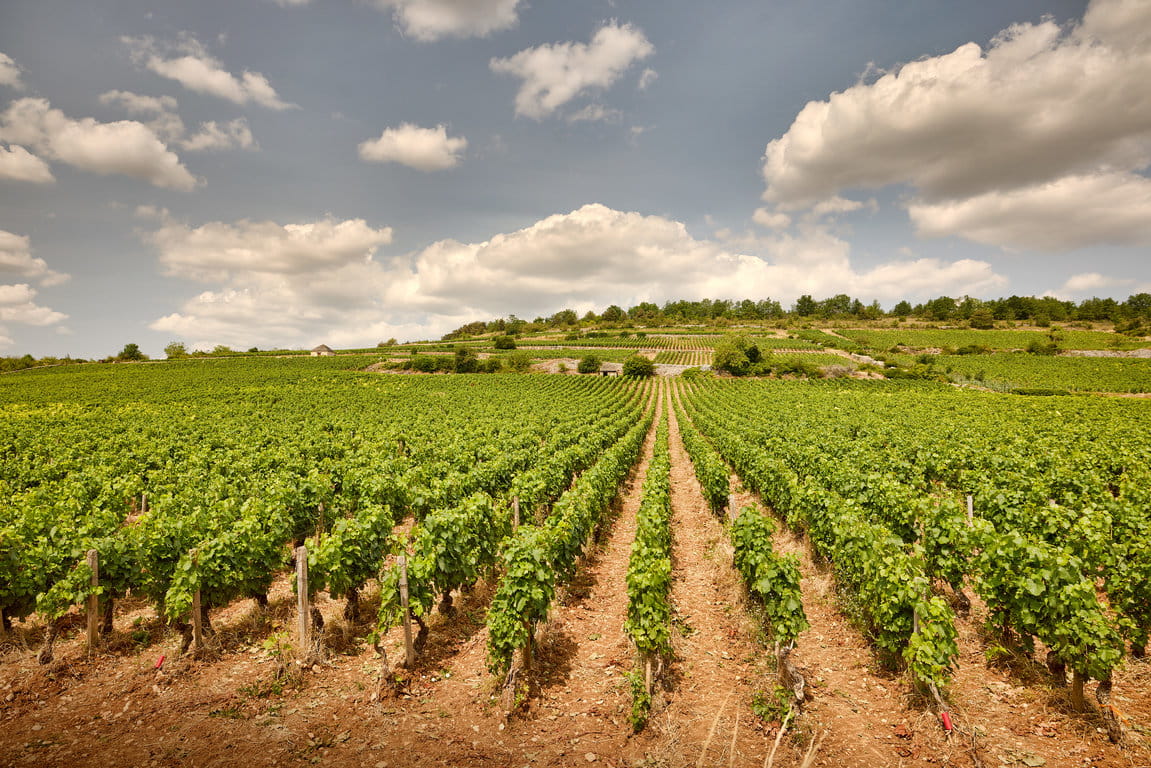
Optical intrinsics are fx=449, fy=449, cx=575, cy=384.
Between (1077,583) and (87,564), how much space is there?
54.3ft

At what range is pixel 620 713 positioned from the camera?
7031 millimetres

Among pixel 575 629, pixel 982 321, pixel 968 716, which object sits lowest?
pixel 575 629

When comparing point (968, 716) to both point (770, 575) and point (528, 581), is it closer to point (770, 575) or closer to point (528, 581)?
point (770, 575)

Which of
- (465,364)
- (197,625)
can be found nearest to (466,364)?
(465,364)

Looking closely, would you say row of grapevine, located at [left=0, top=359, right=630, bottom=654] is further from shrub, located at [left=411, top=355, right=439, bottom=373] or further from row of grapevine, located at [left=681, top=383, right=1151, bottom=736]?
shrub, located at [left=411, top=355, right=439, bottom=373]

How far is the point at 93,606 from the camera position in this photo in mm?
8172

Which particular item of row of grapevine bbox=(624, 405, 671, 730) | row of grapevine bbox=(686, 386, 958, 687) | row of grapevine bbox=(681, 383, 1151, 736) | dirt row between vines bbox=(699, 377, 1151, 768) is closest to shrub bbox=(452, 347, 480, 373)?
row of grapevine bbox=(681, 383, 1151, 736)

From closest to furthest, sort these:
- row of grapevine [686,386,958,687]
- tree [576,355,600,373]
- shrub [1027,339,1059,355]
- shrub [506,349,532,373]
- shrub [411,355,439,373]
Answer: row of grapevine [686,386,958,687] < tree [576,355,600,373] < shrub [1027,339,1059,355] < shrub [506,349,532,373] < shrub [411,355,439,373]

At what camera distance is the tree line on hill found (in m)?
128

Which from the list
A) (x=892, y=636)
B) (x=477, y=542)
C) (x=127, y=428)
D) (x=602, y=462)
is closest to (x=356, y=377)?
(x=127, y=428)

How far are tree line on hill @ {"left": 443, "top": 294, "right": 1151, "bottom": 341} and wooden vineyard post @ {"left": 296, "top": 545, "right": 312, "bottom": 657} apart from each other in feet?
499

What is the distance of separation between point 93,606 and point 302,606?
12.5 ft

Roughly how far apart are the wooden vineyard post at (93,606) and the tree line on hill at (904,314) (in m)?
152

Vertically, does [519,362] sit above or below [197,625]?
above
